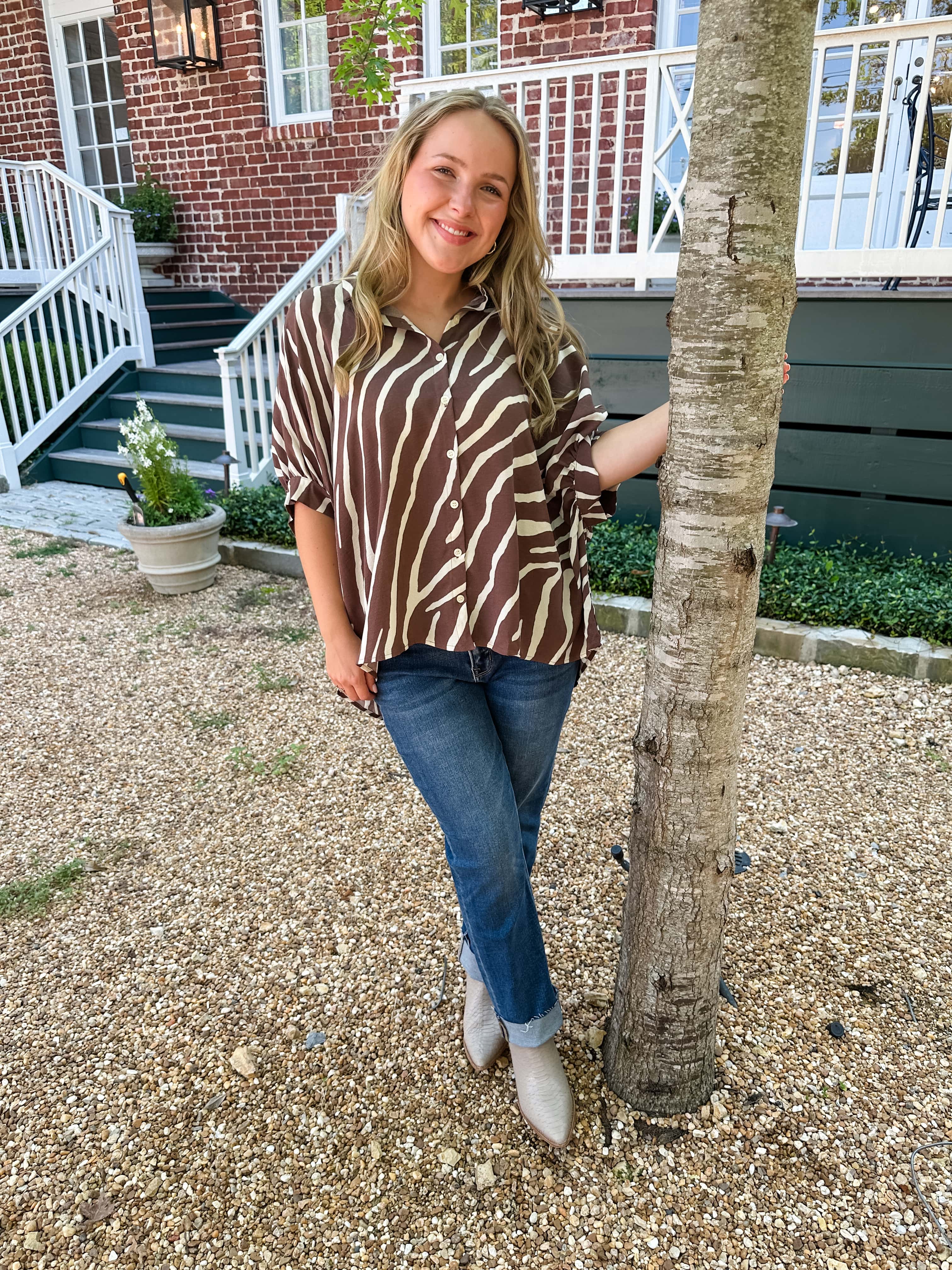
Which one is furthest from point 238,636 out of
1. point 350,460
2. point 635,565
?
point 350,460

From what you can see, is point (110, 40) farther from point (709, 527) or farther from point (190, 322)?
point (709, 527)

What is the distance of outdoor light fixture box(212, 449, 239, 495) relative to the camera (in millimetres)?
5086

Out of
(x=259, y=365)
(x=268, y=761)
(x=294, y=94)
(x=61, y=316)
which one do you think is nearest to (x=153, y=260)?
(x=61, y=316)

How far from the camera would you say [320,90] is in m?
7.43

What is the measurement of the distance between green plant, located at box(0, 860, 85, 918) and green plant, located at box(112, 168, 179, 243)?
7.40 metres

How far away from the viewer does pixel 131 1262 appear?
4.82 feet

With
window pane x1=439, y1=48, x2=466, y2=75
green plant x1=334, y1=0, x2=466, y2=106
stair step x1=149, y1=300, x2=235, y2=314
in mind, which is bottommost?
stair step x1=149, y1=300, x2=235, y2=314

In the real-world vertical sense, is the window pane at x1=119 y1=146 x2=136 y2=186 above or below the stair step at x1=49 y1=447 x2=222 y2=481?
above

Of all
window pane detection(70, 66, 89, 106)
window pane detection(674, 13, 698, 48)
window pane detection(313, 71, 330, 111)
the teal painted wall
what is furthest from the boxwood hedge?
window pane detection(70, 66, 89, 106)

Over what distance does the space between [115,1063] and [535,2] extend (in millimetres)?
6783

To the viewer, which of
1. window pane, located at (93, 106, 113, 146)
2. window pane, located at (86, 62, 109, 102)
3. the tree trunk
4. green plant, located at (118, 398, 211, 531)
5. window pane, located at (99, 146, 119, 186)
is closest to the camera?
the tree trunk

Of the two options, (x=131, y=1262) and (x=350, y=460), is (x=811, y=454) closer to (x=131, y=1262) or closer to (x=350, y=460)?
(x=350, y=460)

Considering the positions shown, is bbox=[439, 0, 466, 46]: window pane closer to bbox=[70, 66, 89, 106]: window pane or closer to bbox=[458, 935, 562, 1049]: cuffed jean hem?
bbox=[70, 66, 89, 106]: window pane

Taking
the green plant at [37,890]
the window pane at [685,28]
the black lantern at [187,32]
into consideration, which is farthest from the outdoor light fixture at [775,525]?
the black lantern at [187,32]
